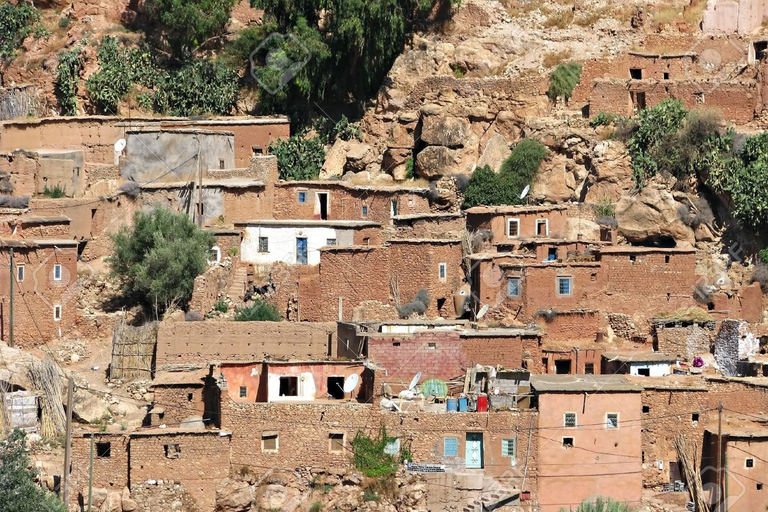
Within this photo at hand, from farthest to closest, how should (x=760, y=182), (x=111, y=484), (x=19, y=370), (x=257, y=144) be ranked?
(x=257, y=144), (x=760, y=182), (x=19, y=370), (x=111, y=484)

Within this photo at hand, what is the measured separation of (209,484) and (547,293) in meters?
11.0

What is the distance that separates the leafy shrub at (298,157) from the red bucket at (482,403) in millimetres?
14711

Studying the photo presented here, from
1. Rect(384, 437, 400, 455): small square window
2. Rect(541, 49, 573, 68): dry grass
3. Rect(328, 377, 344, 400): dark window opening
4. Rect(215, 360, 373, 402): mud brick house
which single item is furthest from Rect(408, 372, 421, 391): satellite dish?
Rect(541, 49, 573, 68): dry grass

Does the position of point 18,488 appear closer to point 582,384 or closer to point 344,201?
point 582,384

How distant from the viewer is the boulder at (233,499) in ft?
172

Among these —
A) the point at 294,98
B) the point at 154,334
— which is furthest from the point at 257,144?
the point at 154,334

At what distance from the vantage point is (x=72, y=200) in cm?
6312

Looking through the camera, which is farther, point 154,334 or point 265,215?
point 265,215

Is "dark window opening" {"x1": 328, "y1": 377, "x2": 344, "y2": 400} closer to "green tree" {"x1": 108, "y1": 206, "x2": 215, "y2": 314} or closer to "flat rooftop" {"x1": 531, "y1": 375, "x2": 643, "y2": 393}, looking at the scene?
"flat rooftop" {"x1": 531, "y1": 375, "x2": 643, "y2": 393}

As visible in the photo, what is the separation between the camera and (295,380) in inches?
2163

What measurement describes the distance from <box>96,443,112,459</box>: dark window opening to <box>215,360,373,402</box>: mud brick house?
3.53 metres

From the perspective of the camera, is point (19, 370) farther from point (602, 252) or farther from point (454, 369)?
point (602, 252)

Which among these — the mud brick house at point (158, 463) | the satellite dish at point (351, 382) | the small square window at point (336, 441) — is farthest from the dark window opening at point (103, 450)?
the satellite dish at point (351, 382)

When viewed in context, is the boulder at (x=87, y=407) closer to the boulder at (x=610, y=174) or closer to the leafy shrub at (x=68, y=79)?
the leafy shrub at (x=68, y=79)
